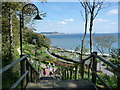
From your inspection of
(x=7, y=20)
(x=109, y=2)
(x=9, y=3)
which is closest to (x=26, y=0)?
(x=9, y=3)

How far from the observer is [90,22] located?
6.78m

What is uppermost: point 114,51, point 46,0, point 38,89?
point 46,0

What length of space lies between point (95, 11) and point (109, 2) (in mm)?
1085

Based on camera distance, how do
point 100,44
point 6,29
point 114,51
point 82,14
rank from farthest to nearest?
point 100,44 < point 6,29 < point 82,14 < point 114,51

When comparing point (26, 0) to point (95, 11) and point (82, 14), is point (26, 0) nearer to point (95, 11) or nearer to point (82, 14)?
point (82, 14)

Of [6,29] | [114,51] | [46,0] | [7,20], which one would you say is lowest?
[114,51]

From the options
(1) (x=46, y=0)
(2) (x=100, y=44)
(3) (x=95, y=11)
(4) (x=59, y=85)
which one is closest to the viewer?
(4) (x=59, y=85)

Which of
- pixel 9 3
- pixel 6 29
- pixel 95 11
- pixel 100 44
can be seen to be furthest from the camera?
pixel 100 44

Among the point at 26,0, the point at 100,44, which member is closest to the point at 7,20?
the point at 26,0

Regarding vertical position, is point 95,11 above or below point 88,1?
below

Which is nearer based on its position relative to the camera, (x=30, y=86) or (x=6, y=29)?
(x=30, y=86)

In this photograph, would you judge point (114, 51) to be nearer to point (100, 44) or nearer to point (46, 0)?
point (46, 0)

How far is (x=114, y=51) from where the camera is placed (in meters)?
4.89

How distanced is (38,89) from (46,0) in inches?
177
